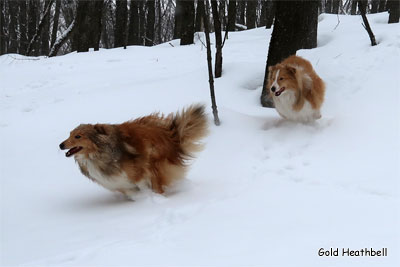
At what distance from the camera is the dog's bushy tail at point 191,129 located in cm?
491

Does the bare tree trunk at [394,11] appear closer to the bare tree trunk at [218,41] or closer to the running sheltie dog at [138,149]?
the bare tree trunk at [218,41]

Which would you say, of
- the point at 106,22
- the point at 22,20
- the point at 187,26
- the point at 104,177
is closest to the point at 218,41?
the point at 104,177

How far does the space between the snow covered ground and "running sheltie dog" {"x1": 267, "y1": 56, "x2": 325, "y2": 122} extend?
0.25 m

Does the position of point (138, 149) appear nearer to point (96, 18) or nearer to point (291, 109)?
point (291, 109)

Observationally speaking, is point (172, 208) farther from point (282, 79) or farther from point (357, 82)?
point (357, 82)

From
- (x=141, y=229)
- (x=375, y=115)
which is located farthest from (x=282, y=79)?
(x=141, y=229)

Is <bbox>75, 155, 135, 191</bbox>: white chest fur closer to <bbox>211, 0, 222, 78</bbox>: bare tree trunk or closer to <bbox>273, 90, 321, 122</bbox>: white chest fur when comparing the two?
<bbox>273, 90, 321, 122</bbox>: white chest fur

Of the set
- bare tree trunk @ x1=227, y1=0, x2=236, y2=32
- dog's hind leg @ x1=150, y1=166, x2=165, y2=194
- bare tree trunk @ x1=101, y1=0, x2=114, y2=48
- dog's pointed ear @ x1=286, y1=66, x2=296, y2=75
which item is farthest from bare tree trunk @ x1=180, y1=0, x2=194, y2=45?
bare tree trunk @ x1=101, y1=0, x2=114, y2=48

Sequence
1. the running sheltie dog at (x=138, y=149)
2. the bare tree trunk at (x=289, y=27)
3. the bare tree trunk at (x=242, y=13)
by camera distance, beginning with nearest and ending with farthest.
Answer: the running sheltie dog at (x=138, y=149), the bare tree trunk at (x=289, y=27), the bare tree trunk at (x=242, y=13)

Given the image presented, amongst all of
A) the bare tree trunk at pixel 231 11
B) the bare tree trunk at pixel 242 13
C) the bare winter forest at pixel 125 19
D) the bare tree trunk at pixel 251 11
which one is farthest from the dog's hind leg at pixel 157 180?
the bare tree trunk at pixel 242 13

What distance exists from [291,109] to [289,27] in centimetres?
167

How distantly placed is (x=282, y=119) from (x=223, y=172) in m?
1.79

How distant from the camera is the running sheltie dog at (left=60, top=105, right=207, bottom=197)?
4.43 meters

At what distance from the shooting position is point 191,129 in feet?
16.1
